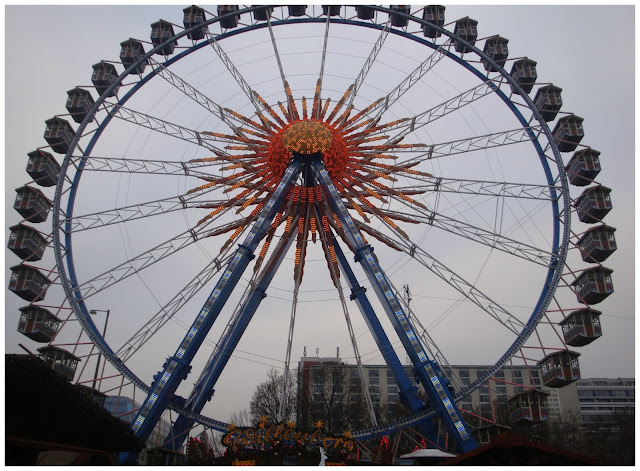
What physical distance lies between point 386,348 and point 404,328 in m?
1.54

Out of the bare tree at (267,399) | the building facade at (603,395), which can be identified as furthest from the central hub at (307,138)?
the building facade at (603,395)

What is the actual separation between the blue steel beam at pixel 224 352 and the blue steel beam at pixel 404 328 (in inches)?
106

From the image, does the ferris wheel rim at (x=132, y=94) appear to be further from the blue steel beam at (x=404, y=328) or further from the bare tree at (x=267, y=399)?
the bare tree at (x=267, y=399)

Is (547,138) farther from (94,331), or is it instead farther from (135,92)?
(94,331)

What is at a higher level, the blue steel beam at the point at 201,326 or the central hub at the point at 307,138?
the central hub at the point at 307,138

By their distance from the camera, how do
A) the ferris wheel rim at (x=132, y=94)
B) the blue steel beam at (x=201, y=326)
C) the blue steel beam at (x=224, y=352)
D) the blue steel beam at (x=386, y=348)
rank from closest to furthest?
the blue steel beam at (x=201, y=326) < the blue steel beam at (x=386, y=348) < the blue steel beam at (x=224, y=352) < the ferris wheel rim at (x=132, y=94)

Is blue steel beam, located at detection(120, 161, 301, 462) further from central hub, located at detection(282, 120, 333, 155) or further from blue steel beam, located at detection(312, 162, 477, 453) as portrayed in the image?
blue steel beam, located at detection(312, 162, 477, 453)

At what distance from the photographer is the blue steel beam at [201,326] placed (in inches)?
677

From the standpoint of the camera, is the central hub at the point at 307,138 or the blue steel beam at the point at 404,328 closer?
the blue steel beam at the point at 404,328

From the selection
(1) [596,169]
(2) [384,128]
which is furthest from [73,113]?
(1) [596,169]

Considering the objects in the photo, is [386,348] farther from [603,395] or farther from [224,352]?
[603,395]

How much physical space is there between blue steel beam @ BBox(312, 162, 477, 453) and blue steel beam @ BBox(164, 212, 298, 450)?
2699mm

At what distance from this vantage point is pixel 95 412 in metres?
12.4

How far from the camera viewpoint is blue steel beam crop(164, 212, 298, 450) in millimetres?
18297
